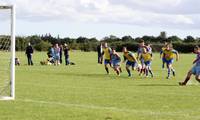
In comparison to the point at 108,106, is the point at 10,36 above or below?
above

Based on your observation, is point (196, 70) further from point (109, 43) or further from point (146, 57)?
point (109, 43)

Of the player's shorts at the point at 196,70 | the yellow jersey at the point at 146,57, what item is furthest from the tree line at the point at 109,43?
the player's shorts at the point at 196,70

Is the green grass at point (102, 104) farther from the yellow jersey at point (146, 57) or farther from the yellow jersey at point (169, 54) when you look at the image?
the yellow jersey at point (146, 57)

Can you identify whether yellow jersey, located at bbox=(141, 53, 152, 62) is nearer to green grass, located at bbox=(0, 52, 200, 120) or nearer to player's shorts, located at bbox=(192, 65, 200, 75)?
player's shorts, located at bbox=(192, 65, 200, 75)

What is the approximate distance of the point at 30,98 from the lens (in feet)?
62.2

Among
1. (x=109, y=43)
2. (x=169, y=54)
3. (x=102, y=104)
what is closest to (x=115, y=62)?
(x=169, y=54)

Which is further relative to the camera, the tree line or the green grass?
the tree line

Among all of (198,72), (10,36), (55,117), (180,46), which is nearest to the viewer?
(55,117)

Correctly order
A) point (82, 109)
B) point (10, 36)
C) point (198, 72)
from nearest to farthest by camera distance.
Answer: point (82, 109), point (10, 36), point (198, 72)

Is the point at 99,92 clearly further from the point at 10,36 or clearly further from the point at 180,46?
the point at 180,46

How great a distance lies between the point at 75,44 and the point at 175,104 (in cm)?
10667

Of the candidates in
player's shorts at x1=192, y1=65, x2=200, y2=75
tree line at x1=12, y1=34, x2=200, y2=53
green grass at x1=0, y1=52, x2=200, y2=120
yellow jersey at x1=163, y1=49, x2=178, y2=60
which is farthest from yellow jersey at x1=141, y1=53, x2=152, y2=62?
tree line at x1=12, y1=34, x2=200, y2=53

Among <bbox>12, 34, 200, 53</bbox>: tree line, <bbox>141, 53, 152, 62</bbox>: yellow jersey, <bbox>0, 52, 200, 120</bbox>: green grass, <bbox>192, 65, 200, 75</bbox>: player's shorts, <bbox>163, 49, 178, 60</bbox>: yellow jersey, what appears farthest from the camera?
<bbox>12, 34, 200, 53</bbox>: tree line

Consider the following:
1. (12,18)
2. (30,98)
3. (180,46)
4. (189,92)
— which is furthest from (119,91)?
(180,46)
